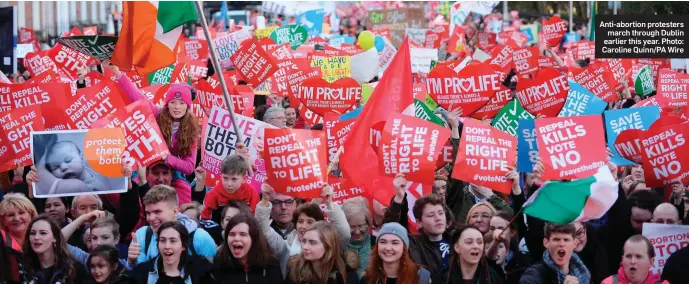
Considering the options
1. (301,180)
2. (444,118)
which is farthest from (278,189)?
(444,118)

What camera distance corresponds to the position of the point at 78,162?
8.86m

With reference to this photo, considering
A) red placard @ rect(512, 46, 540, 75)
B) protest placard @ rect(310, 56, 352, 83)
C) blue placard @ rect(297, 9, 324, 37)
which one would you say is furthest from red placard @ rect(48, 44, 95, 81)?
blue placard @ rect(297, 9, 324, 37)

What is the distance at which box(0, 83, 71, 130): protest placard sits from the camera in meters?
10.4

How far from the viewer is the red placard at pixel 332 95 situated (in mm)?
12469

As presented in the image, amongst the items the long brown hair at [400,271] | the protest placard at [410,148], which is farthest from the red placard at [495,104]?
the long brown hair at [400,271]

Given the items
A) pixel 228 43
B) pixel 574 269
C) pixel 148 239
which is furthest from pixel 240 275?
pixel 228 43

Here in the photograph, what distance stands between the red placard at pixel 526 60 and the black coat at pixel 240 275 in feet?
32.7

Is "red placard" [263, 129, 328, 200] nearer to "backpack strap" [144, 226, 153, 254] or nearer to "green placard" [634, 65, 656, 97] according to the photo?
"backpack strap" [144, 226, 153, 254]

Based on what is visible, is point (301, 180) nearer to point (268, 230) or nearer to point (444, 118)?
point (268, 230)

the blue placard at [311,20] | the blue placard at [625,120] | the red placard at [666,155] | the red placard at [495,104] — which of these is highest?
the blue placard at [311,20]

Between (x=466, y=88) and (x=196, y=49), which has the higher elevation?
(x=196, y=49)

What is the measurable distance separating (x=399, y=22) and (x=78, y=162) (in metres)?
15.4

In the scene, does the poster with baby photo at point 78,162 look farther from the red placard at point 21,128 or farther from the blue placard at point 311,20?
the blue placard at point 311,20

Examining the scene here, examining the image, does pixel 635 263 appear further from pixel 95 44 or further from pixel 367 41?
pixel 367 41
